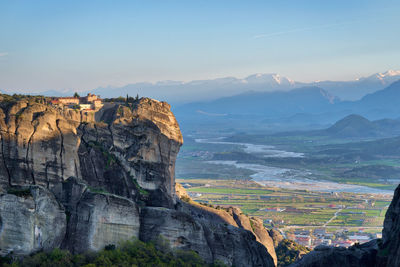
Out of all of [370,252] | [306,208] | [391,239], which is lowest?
[306,208]

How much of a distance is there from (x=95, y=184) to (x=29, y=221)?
794 centimetres

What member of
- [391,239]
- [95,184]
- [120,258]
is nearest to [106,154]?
[95,184]

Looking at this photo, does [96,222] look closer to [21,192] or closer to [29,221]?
[29,221]

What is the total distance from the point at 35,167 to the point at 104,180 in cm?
577

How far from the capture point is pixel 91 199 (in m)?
36.6

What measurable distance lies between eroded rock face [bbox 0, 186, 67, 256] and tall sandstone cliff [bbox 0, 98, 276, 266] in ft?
0.19

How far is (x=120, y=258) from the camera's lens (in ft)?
118

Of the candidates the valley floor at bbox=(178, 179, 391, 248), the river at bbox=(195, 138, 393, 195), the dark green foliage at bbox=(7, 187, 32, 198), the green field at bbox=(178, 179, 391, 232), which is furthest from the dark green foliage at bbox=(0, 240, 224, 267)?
the river at bbox=(195, 138, 393, 195)

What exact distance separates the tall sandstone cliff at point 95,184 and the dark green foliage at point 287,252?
1119 centimetres

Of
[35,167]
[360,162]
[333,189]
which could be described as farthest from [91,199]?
[360,162]

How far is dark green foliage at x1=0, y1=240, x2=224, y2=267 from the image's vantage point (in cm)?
3312

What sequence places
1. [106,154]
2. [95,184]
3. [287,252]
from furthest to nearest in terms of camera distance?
1. [287,252]
2. [106,154]
3. [95,184]

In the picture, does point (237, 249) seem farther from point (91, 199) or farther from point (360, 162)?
point (360, 162)

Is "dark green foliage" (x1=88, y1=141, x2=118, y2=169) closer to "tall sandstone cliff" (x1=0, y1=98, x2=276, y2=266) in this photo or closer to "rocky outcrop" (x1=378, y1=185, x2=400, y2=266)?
"tall sandstone cliff" (x1=0, y1=98, x2=276, y2=266)
